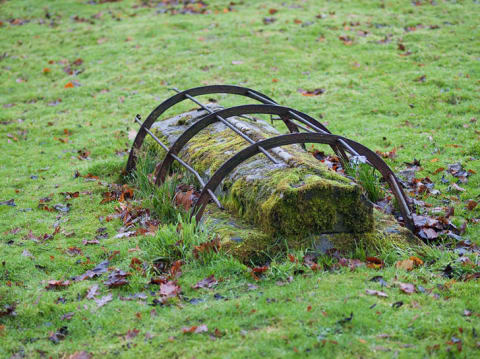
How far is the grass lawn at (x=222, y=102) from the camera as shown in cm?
378

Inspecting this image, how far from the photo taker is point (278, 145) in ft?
16.2

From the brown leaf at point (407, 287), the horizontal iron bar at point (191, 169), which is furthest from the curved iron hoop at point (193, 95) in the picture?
the brown leaf at point (407, 287)

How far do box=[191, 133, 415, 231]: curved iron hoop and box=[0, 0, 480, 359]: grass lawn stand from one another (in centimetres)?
34

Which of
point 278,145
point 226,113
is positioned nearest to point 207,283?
point 278,145

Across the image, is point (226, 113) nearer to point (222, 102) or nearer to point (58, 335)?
point (58, 335)

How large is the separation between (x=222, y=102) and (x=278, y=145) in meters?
5.60

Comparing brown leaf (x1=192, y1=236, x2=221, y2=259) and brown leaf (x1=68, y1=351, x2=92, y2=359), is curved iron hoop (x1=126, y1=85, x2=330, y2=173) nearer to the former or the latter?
brown leaf (x1=192, y1=236, x2=221, y2=259)

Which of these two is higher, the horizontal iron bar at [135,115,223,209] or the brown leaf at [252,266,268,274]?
the horizontal iron bar at [135,115,223,209]

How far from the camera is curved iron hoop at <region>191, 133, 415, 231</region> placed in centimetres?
486

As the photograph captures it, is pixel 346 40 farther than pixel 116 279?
Yes

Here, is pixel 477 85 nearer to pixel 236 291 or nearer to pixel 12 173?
pixel 236 291

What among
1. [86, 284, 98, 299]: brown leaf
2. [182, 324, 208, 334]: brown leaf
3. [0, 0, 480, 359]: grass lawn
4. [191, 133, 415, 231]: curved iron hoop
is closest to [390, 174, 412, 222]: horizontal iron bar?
[191, 133, 415, 231]: curved iron hoop

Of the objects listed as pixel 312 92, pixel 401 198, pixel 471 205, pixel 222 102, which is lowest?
pixel 471 205

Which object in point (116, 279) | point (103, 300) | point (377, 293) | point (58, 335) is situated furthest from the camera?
point (116, 279)
